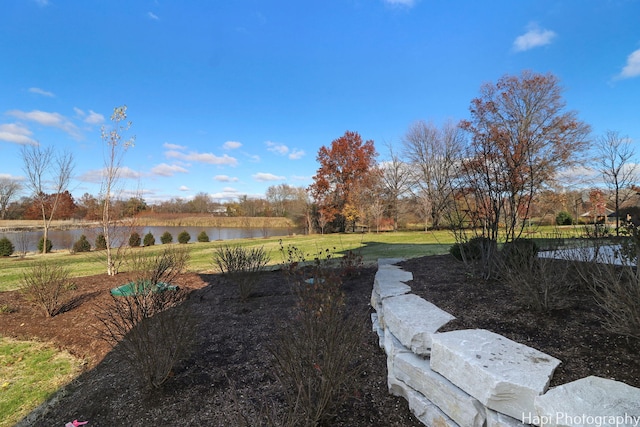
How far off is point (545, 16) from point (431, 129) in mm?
17638

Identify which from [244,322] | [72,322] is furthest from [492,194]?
[72,322]

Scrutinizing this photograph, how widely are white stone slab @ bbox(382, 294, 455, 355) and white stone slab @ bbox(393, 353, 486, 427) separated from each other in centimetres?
11

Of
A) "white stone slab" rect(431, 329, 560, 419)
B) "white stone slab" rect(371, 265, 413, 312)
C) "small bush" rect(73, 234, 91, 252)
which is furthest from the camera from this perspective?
"small bush" rect(73, 234, 91, 252)

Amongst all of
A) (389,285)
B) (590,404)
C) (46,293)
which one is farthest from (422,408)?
(46,293)

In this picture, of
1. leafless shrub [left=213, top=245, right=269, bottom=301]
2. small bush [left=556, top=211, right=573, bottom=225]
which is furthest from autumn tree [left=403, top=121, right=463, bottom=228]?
leafless shrub [left=213, top=245, right=269, bottom=301]

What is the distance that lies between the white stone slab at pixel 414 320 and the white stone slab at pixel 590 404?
29.9 inches

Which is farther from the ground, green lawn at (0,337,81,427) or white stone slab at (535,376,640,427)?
white stone slab at (535,376,640,427)

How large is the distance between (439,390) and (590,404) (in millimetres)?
719

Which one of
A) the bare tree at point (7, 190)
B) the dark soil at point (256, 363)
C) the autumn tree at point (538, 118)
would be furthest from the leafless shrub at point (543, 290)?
the bare tree at point (7, 190)

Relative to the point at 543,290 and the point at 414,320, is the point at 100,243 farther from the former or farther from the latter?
the point at 543,290

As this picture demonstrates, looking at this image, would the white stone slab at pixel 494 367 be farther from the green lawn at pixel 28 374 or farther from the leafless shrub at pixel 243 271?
the leafless shrub at pixel 243 271

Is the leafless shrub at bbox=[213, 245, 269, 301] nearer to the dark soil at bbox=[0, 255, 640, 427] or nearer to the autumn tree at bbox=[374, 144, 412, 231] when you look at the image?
the dark soil at bbox=[0, 255, 640, 427]

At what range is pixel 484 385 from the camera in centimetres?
148

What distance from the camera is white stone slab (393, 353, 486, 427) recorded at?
1.55m
